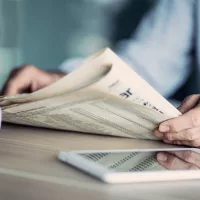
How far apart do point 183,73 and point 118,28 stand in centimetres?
24

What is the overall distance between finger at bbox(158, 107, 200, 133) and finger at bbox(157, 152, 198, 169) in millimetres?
125

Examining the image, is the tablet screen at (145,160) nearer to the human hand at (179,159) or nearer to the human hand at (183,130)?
the human hand at (179,159)

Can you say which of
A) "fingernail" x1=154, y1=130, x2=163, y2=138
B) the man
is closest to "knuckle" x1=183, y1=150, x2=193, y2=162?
"fingernail" x1=154, y1=130, x2=163, y2=138

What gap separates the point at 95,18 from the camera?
54.7 inches

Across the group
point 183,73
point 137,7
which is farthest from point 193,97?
point 137,7

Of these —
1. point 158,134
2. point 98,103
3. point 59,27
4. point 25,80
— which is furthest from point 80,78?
point 59,27

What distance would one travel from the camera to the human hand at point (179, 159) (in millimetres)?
433

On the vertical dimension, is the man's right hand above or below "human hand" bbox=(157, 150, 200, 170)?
above

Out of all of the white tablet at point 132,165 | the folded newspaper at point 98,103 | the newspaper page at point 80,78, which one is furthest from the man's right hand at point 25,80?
the white tablet at point 132,165

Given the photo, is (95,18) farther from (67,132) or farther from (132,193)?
(132,193)

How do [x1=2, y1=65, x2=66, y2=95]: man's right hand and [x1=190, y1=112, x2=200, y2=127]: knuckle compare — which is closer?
[x1=190, y1=112, x2=200, y2=127]: knuckle

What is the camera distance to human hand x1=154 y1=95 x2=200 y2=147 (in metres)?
0.61

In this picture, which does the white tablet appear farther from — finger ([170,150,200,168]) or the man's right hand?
the man's right hand

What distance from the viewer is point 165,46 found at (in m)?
1.26
